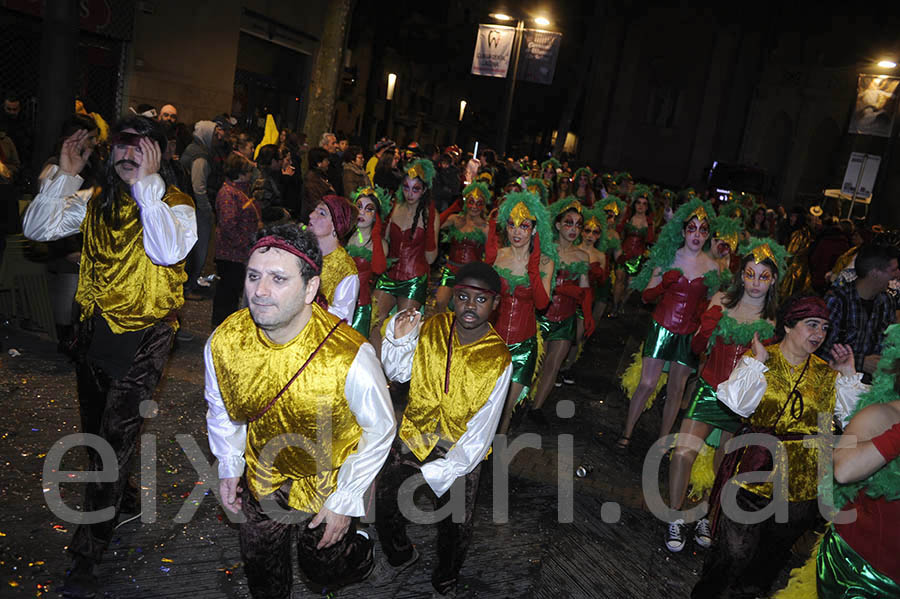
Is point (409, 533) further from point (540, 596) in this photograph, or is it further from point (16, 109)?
point (16, 109)

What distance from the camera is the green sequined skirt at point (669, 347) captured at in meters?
6.26

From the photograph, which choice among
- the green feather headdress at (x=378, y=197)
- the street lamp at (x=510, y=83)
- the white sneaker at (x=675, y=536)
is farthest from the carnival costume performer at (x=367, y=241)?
the street lamp at (x=510, y=83)

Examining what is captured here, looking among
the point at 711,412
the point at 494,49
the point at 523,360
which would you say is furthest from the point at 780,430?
the point at 494,49

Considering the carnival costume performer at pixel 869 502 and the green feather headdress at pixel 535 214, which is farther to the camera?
the green feather headdress at pixel 535 214

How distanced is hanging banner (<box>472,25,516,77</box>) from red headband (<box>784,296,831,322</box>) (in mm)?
14322

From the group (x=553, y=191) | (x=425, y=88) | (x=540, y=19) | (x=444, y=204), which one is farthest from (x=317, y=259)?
(x=425, y=88)

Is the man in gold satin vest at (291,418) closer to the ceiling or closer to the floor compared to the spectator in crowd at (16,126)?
closer to the floor

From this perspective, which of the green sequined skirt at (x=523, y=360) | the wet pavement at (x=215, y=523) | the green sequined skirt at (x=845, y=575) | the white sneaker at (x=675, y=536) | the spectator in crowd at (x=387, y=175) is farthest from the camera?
the spectator in crowd at (x=387, y=175)

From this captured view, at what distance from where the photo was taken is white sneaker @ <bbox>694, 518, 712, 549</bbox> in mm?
4984

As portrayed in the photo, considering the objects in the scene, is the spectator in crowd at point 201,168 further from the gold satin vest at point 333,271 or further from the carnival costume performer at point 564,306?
the carnival costume performer at point 564,306

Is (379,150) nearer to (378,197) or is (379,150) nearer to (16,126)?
(16,126)

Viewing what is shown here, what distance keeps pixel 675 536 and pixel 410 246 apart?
3737 millimetres

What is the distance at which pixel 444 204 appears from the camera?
13.4 meters

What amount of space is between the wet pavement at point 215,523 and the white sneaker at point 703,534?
10cm
